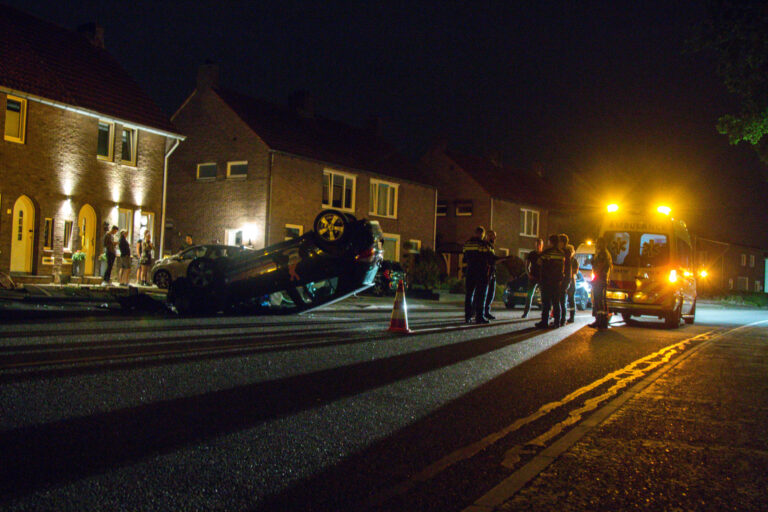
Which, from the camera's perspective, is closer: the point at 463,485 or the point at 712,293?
the point at 463,485

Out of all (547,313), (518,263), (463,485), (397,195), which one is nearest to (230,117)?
A: (397,195)

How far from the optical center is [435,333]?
1220cm

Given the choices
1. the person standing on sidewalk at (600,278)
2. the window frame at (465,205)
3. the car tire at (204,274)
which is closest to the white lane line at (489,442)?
the person standing on sidewalk at (600,278)

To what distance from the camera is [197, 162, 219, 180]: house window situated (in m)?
33.0

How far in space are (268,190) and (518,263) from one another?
A: 10936 millimetres

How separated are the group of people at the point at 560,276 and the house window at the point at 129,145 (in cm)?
1544

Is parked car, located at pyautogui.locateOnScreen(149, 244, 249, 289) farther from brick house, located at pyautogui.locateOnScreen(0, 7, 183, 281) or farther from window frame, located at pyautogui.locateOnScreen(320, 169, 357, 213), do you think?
window frame, located at pyautogui.locateOnScreen(320, 169, 357, 213)

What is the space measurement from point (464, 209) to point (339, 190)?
14.8 meters

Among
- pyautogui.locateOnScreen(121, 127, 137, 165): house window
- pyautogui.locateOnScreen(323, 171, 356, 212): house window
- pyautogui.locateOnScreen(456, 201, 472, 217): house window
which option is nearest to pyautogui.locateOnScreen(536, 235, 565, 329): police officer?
pyautogui.locateOnScreen(121, 127, 137, 165): house window

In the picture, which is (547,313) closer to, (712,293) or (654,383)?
(654,383)

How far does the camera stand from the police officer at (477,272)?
561 inches

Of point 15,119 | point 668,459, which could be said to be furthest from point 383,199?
point 668,459

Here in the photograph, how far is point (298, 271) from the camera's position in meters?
13.5

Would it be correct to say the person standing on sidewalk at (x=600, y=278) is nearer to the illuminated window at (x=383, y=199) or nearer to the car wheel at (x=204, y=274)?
the car wheel at (x=204, y=274)
